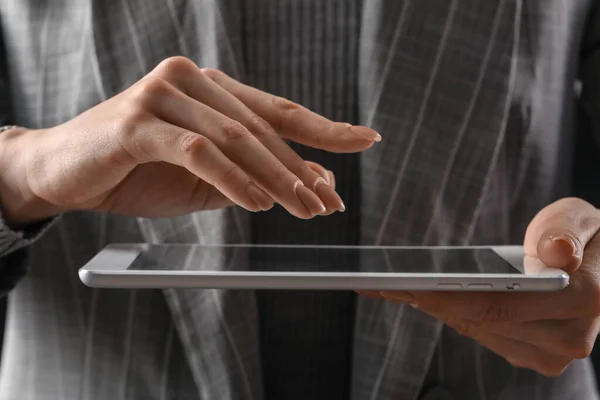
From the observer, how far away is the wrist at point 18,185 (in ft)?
1.54

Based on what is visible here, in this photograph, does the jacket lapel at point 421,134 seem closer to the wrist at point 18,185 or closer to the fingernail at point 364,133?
the fingernail at point 364,133

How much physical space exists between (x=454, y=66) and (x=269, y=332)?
30 centimetres

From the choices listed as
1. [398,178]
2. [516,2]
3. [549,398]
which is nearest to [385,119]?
[398,178]

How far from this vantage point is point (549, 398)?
0.60m

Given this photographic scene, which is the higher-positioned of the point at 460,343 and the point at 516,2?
the point at 516,2

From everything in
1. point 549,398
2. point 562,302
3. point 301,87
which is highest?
point 301,87

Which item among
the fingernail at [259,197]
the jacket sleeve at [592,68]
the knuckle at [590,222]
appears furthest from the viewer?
the jacket sleeve at [592,68]

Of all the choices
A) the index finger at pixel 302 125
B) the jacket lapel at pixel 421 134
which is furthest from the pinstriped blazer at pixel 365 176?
the index finger at pixel 302 125

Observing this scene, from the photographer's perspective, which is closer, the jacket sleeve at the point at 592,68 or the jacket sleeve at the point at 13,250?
the jacket sleeve at the point at 13,250

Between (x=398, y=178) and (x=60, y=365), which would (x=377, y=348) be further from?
(x=60, y=365)

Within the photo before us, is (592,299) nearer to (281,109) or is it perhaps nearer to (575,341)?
(575,341)

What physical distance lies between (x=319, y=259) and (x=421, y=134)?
0.56ft

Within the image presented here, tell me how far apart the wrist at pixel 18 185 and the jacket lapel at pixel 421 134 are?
0.89ft

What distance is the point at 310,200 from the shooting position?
0.36 m
